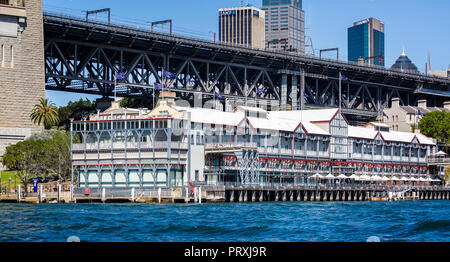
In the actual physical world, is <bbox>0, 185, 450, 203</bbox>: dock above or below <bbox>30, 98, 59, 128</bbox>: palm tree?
below

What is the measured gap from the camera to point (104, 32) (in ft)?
445

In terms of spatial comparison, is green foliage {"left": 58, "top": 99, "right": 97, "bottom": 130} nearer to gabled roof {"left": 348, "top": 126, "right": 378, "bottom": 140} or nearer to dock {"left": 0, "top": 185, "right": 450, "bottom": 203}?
gabled roof {"left": 348, "top": 126, "right": 378, "bottom": 140}

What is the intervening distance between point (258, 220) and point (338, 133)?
76445mm

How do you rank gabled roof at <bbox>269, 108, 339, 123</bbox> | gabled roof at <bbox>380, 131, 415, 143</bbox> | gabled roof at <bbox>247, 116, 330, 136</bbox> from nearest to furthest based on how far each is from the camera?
gabled roof at <bbox>247, 116, 330, 136</bbox> < gabled roof at <bbox>269, 108, 339, 123</bbox> < gabled roof at <bbox>380, 131, 415, 143</bbox>

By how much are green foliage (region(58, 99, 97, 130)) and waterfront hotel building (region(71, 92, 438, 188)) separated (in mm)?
46600

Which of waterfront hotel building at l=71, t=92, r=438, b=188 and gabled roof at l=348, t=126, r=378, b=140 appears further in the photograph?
gabled roof at l=348, t=126, r=378, b=140

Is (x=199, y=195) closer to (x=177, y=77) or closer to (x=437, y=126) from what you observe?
(x=177, y=77)

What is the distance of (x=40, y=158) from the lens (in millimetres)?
105875

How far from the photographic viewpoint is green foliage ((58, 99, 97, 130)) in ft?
529

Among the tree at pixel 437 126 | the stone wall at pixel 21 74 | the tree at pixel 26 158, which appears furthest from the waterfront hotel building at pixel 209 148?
the tree at pixel 437 126

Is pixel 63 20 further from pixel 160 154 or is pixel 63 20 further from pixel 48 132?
pixel 160 154

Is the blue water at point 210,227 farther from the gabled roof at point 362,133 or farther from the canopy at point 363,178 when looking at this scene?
the gabled roof at point 362,133

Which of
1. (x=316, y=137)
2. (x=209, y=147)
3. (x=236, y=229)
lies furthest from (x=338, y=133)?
(x=236, y=229)

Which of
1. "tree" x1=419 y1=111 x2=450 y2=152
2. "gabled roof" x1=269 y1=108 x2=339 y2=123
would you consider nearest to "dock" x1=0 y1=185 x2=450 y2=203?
"gabled roof" x1=269 y1=108 x2=339 y2=123
